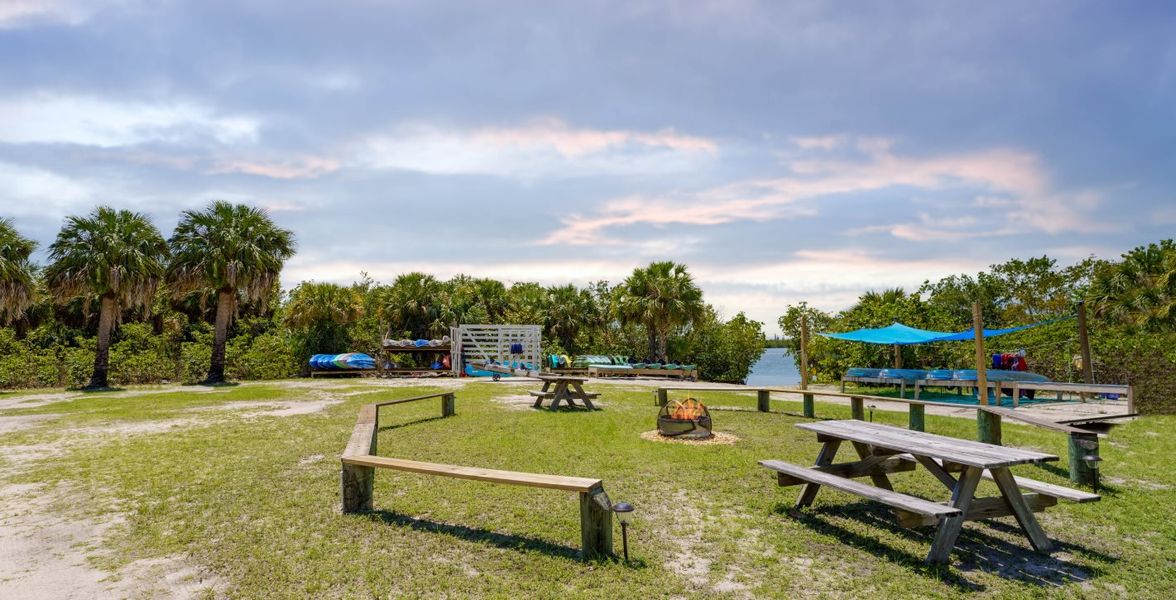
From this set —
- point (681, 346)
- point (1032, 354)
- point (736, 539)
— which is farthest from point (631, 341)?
point (736, 539)

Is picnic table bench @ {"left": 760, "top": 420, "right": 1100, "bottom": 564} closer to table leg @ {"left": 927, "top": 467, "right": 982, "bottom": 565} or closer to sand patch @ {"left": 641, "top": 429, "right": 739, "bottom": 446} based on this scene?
table leg @ {"left": 927, "top": 467, "right": 982, "bottom": 565}

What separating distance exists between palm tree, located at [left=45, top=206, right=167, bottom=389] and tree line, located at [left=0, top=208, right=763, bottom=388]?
4cm

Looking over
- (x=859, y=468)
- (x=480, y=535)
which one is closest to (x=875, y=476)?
(x=859, y=468)

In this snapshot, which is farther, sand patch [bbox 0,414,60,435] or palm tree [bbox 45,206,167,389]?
palm tree [bbox 45,206,167,389]

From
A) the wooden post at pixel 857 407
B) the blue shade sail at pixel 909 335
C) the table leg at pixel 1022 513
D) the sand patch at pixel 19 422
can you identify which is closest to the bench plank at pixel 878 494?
the table leg at pixel 1022 513

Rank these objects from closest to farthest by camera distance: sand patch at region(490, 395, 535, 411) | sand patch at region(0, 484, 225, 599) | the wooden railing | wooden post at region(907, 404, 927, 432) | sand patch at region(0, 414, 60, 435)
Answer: sand patch at region(0, 484, 225, 599) < the wooden railing < wooden post at region(907, 404, 927, 432) < sand patch at region(0, 414, 60, 435) < sand patch at region(490, 395, 535, 411)

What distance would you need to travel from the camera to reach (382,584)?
4090 mm

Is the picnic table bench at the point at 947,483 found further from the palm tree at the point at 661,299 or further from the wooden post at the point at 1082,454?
the palm tree at the point at 661,299

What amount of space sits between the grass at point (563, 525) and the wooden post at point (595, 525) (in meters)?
0.14

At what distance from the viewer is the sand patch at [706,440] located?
9.10 meters

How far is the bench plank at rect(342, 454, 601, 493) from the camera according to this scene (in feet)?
14.8

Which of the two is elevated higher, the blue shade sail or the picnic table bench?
the blue shade sail

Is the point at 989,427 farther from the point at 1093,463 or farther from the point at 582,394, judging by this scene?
the point at 582,394

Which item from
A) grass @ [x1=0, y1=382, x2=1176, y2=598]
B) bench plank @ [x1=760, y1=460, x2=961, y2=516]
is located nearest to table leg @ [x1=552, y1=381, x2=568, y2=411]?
grass @ [x1=0, y1=382, x2=1176, y2=598]
